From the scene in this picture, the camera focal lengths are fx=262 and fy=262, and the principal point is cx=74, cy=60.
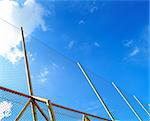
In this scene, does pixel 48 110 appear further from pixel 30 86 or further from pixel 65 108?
pixel 65 108

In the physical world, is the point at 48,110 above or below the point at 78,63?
below

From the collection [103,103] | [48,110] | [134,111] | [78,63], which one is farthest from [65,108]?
[134,111]

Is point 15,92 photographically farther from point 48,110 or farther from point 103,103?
point 103,103

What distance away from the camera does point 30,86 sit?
26.0 feet

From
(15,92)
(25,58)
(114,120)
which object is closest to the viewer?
(15,92)

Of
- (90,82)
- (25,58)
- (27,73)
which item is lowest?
(27,73)

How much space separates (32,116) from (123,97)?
1251 cm

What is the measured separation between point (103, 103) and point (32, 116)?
7359mm

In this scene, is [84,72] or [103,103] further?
[84,72]

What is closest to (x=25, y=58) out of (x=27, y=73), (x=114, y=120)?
(x=27, y=73)

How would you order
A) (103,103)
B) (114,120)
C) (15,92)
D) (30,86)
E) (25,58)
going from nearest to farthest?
1. (15,92)
2. (30,86)
3. (25,58)
4. (114,120)
5. (103,103)

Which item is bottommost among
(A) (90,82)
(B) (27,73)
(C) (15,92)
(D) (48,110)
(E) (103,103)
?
(D) (48,110)

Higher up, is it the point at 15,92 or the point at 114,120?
the point at 114,120

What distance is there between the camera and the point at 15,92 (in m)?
7.20
